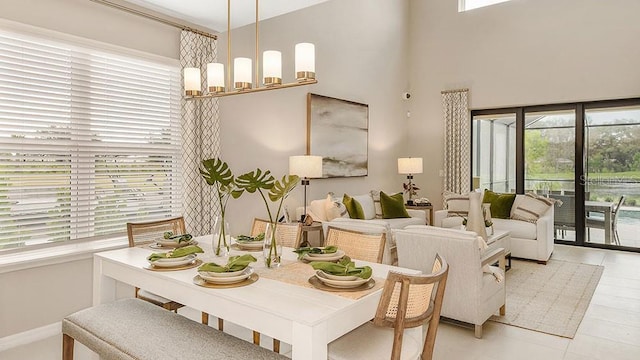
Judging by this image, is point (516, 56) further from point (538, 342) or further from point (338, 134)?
point (538, 342)

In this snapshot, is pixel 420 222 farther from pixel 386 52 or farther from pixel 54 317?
pixel 54 317

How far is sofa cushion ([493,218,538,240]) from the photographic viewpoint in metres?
5.58

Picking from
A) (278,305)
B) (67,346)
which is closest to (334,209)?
(67,346)

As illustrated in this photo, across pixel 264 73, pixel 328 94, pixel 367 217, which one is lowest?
pixel 367 217

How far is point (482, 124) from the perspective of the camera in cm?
761

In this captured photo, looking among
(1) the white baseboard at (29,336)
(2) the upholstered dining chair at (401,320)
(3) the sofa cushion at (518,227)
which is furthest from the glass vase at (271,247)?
(3) the sofa cushion at (518,227)

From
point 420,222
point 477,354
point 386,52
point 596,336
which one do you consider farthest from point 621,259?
point 386,52

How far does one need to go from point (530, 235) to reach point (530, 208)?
0.45 metres

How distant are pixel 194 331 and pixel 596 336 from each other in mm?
3092

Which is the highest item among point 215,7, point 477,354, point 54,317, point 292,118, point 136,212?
point 215,7

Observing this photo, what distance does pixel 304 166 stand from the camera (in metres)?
A: 4.82

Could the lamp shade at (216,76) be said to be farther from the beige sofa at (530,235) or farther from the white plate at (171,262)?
the beige sofa at (530,235)

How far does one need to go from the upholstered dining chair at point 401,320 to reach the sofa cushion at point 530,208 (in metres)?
4.41

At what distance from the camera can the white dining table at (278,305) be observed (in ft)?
4.83
